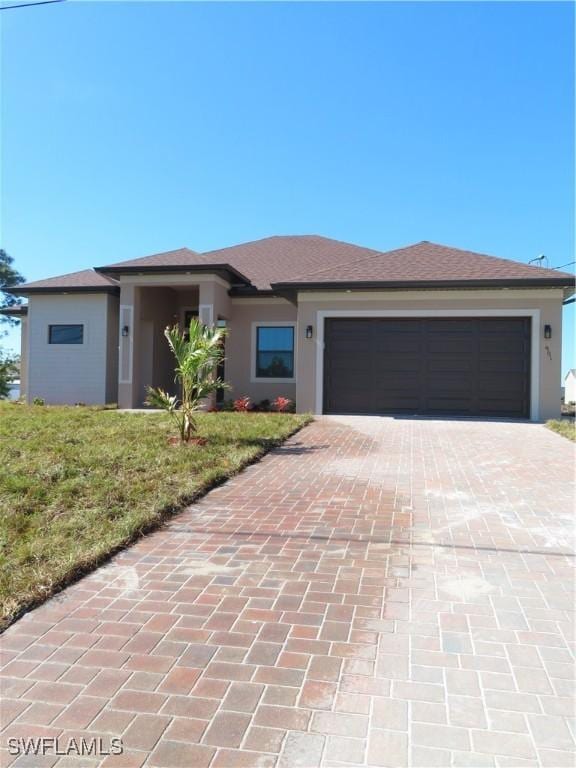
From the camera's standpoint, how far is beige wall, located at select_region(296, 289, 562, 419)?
11961 mm

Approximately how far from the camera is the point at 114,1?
7086 mm

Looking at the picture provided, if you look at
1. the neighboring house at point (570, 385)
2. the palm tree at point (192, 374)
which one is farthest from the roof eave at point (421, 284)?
the neighboring house at point (570, 385)

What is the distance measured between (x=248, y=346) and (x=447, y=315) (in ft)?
19.9

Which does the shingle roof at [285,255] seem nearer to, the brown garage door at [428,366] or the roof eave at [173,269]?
the roof eave at [173,269]

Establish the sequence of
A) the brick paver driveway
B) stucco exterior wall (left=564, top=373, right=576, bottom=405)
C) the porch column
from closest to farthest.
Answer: the brick paver driveway, the porch column, stucco exterior wall (left=564, top=373, right=576, bottom=405)

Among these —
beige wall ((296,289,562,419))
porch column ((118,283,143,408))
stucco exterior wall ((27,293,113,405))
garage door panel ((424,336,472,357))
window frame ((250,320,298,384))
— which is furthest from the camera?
stucco exterior wall ((27,293,113,405))

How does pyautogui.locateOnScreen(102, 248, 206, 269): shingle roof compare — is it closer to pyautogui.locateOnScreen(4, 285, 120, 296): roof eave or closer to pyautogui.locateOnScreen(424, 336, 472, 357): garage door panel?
pyautogui.locateOnScreen(4, 285, 120, 296): roof eave

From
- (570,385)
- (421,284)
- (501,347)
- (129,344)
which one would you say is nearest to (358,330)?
(421,284)

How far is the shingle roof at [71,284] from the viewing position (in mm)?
15359

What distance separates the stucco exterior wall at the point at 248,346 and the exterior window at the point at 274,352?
0.73ft

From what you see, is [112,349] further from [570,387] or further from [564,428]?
[570,387]

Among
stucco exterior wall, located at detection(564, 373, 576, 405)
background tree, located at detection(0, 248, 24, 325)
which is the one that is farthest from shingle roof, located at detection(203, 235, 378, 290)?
stucco exterior wall, located at detection(564, 373, 576, 405)

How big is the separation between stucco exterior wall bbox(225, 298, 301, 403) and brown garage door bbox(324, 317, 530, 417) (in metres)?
2.45

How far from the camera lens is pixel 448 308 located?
12336 millimetres
